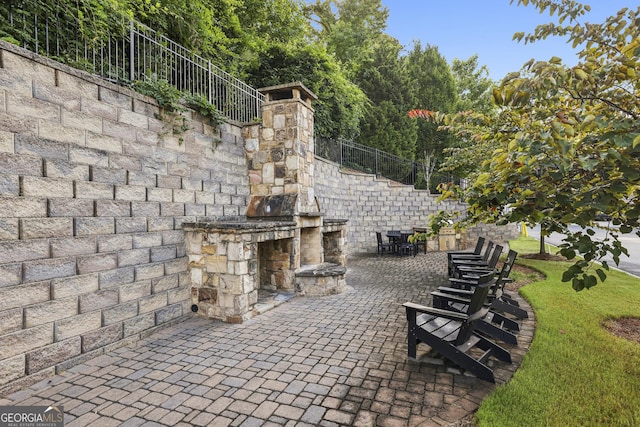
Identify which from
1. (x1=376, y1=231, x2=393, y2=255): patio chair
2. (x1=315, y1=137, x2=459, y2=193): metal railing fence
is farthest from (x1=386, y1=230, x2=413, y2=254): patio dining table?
(x1=315, y1=137, x2=459, y2=193): metal railing fence

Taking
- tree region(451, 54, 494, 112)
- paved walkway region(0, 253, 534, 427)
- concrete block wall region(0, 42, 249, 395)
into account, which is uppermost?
tree region(451, 54, 494, 112)

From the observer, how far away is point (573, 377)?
3062 millimetres

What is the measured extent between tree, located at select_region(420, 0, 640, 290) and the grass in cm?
119

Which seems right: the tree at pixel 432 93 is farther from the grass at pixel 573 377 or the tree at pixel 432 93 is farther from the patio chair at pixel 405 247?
the grass at pixel 573 377

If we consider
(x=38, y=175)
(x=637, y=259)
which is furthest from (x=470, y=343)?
(x=637, y=259)

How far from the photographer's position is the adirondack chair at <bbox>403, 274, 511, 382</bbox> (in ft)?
10.1

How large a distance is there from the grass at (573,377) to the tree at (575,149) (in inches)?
46.8

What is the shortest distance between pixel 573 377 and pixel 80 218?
526cm

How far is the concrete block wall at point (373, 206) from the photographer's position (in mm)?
12172

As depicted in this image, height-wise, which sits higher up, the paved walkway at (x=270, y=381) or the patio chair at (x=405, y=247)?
the patio chair at (x=405, y=247)

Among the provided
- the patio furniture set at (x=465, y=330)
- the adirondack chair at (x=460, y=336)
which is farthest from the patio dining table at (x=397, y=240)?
the adirondack chair at (x=460, y=336)

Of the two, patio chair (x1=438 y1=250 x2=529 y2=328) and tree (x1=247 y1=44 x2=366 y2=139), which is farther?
tree (x1=247 y1=44 x2=366 y2=139)

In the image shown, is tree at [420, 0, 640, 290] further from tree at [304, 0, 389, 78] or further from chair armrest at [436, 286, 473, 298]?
tree at [304, 0, 389, 78]

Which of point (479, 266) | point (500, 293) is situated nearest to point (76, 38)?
point (500, 293)
